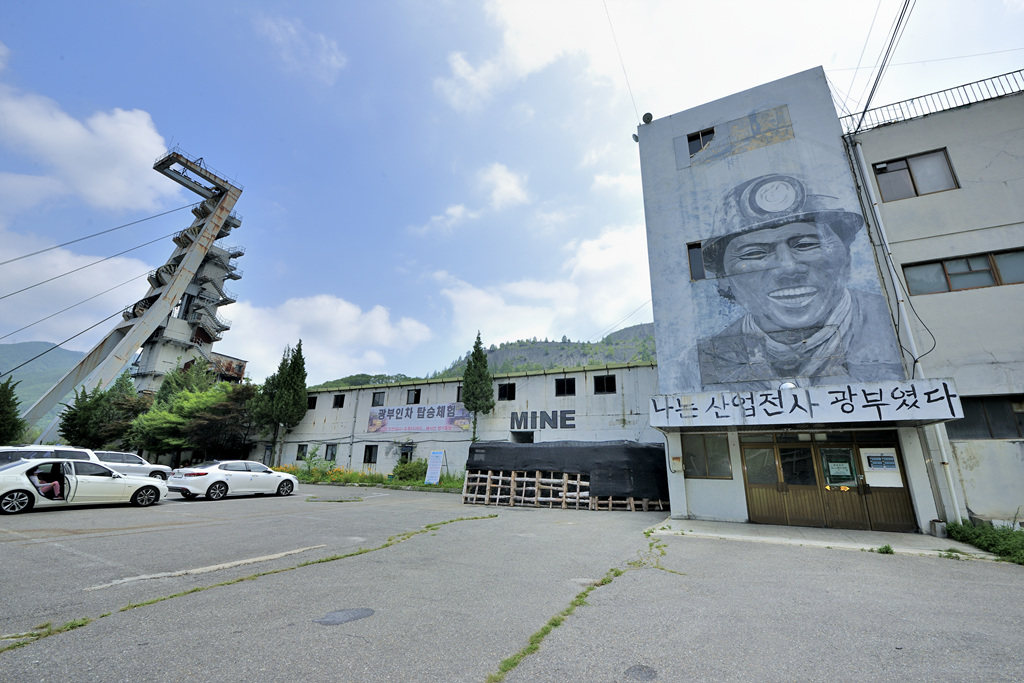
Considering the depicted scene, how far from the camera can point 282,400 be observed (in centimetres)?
2948

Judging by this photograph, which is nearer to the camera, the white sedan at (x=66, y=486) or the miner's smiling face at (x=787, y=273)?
the white sedan at (x=66, y=486)

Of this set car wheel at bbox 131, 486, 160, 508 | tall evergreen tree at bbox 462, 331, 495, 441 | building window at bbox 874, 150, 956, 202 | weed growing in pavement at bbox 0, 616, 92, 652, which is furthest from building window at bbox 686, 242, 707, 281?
car wheel at bbox 131, 486, 160, 508

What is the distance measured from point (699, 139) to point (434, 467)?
2093cm

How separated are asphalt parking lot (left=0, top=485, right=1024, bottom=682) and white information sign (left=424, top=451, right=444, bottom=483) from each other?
1541 centimetres

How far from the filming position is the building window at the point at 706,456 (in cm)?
1266

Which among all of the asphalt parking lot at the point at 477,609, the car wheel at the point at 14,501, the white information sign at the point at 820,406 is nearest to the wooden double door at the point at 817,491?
the white information sign at the point at 820,406

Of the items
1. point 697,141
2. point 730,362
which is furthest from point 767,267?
point 697,141

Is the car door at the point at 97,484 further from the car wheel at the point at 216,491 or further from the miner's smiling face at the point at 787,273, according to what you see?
the miner's smiling face at the point at 787,273

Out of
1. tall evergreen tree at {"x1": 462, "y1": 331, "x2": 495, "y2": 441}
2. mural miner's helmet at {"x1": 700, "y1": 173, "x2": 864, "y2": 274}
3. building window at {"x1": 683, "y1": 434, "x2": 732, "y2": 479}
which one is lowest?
building window at {"x1": 683, "y1": 434, "x2": 732, "y2": 479}

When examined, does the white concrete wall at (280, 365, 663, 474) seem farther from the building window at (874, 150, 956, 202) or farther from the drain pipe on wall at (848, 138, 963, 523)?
the building window at (874, 150, 956, 202)

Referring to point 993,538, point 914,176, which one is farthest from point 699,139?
point 993,538

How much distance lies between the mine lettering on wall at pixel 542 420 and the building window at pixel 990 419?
1491 cm

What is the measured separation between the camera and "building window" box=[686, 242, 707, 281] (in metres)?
14.4

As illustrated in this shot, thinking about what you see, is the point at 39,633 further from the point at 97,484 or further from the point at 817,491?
the point at 817,491
